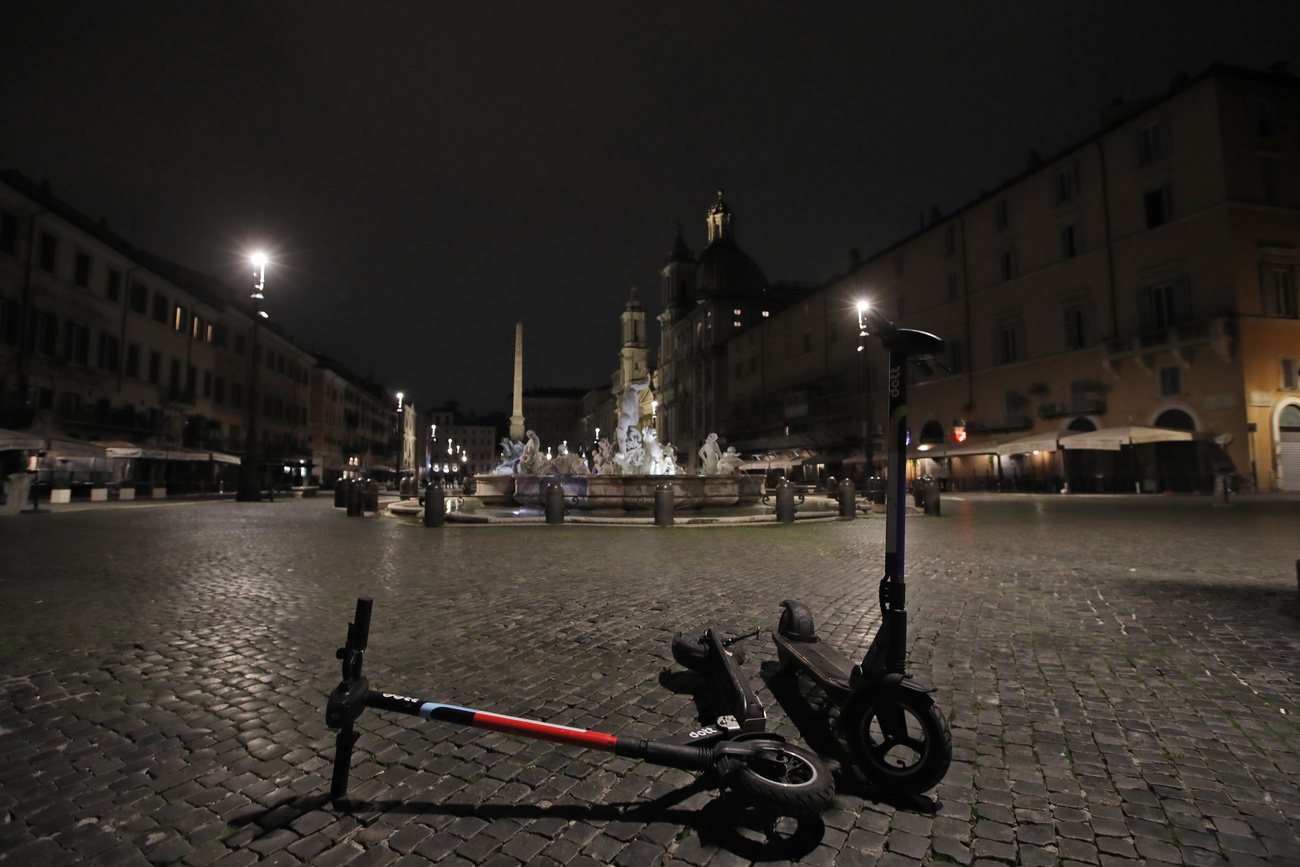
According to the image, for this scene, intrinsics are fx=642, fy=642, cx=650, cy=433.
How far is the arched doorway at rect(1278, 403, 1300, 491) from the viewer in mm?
23062

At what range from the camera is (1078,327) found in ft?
97.3

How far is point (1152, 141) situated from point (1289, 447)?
1321 centimetres

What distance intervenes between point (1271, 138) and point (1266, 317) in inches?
289

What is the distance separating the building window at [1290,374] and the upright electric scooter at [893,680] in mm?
29339

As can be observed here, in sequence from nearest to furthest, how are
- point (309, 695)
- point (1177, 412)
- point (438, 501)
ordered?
point (309, 695), point (438, 501), point (1177, 412)

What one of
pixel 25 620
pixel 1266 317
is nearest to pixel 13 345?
pixel 25 620

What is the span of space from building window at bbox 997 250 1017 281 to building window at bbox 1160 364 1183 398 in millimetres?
10078

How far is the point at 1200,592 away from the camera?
254 inches

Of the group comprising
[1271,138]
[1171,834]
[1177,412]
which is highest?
[1271,138]

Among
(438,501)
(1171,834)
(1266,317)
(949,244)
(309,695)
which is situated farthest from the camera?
(949,244)

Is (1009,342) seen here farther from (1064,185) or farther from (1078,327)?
(1064,185)

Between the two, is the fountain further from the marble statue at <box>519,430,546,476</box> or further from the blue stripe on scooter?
the blue stripe on scooter

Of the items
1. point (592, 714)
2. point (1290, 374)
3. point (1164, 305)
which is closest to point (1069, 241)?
point (1164, 305)

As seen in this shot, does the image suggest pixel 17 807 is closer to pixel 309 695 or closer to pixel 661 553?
pixel 309 695
